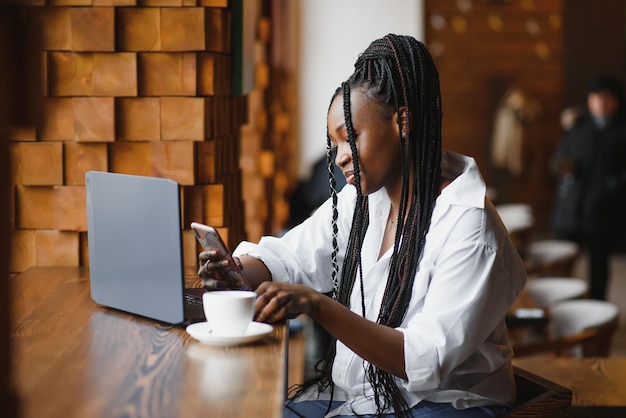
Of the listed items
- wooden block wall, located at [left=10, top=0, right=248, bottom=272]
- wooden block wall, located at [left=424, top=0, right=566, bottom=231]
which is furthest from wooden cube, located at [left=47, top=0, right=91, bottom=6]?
wooden block wall, located at [left=424, top=0, right=566, bottom=231]

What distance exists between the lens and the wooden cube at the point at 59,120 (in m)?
2.31

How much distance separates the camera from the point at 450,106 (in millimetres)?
9297

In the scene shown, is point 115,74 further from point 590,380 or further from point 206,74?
point 590,380

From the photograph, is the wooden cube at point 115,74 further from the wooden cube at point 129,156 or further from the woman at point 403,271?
the woman at point 403,271

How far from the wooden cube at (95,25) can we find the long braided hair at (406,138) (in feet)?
2.45

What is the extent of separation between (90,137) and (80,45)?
24 centimetres

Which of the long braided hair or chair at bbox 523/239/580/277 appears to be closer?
the long braided hair

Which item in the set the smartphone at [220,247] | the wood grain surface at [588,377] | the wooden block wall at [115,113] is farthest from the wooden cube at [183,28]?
the wood grain surface at [588,377]

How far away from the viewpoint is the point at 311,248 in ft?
6.73

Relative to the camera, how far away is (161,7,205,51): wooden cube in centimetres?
229

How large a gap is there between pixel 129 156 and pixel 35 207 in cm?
30

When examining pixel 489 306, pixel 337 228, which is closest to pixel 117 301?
pixel 337 228

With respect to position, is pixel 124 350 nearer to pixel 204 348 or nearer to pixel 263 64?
pixel 204 348

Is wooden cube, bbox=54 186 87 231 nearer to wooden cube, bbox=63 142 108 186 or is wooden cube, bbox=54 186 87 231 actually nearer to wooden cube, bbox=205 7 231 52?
wooden cube, bbox=63 142 108 186
